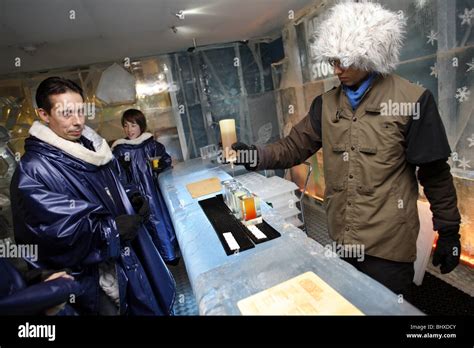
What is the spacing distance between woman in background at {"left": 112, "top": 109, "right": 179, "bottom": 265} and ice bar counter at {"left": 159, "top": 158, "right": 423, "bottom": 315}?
1.53 meters

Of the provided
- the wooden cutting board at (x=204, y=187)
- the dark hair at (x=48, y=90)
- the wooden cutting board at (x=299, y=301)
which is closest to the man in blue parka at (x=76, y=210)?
the dark hair at (x=48, y=90)

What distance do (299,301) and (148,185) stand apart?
2380mm

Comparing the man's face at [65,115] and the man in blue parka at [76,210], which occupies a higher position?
the man's face at [65,115]

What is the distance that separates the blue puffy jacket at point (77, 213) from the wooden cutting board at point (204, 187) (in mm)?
570

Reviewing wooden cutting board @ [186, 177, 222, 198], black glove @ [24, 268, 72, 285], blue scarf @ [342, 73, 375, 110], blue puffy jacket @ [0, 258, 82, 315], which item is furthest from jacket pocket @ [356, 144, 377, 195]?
black glove @ [24, 268, 72, 285]

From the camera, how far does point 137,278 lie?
147 cm

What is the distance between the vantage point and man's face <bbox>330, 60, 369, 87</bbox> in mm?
1151

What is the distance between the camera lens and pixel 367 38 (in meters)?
1.08

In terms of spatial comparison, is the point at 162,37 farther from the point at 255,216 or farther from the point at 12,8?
the point at 255,216

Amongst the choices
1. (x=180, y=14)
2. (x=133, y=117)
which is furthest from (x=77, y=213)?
(x=180, y=14)

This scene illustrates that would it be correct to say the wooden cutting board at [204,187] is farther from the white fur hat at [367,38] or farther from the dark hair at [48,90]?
the white fur hat at [367,38]

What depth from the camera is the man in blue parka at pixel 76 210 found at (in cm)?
111

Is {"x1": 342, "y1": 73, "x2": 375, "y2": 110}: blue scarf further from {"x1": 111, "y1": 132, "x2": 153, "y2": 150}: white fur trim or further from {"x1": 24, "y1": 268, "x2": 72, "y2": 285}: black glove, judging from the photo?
{"x1": 111, "y1": 132, "x2": 153, "y2": 150}: white fur trim

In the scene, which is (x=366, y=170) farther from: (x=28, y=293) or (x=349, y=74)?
(x=28, y=293)
